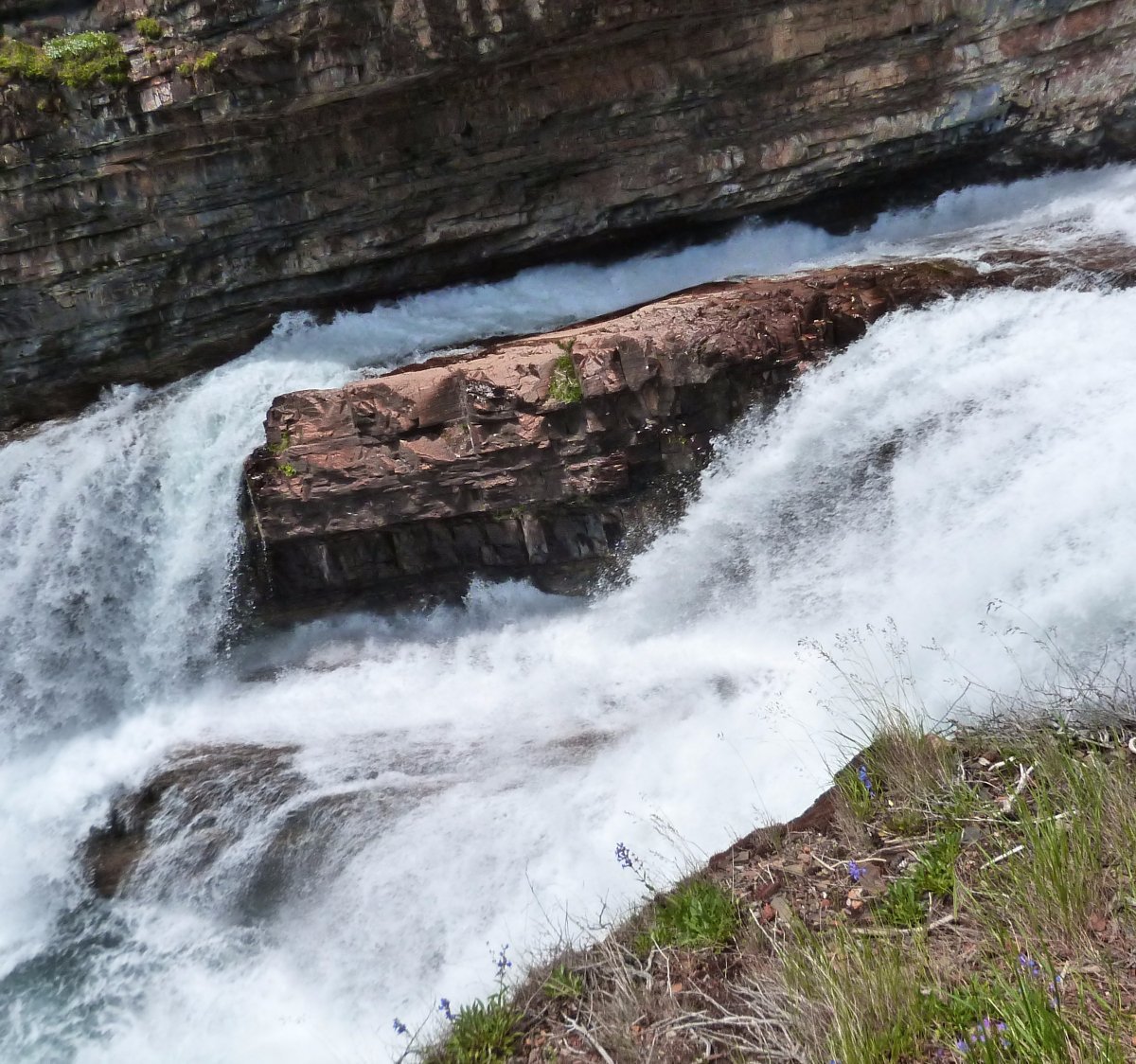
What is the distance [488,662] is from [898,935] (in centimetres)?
491

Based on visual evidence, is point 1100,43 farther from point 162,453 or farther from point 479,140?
point 162,453

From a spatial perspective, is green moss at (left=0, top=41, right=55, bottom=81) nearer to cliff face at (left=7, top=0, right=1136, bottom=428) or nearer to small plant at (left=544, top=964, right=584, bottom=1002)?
cliff face at (left=7, top=0, right=1136, bottom=428)

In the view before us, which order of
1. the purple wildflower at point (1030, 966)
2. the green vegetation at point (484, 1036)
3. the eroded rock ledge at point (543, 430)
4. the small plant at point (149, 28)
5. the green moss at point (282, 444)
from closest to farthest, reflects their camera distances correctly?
1. the purple wildflower at point (1030, 966)
2. the green vegetation at point (484, 1036)
3. the eroded rock ledge at point (543, 430)
4. the green moss at point (282, 444)
5. the small plant at point (149, 28)

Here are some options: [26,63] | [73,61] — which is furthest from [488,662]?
[26,63]

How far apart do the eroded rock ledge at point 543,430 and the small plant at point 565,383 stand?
1cm

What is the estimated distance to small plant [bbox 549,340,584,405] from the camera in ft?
22.5

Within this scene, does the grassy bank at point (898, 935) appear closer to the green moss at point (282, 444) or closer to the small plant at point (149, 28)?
the green moss at point (282, 444)

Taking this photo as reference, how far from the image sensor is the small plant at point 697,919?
3.24 meters

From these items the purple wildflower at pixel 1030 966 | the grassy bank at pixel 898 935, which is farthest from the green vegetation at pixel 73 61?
the purple wildflower at pixel 1030 966

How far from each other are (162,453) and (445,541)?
3.00 meters

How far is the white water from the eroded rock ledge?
353mm

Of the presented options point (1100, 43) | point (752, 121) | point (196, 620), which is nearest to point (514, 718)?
point (196, 620)

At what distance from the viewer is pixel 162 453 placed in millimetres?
8336

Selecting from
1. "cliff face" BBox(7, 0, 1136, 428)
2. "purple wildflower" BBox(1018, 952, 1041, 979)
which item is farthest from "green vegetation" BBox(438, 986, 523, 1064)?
"cliff face" BBox(7, 0, 1136, 428)
